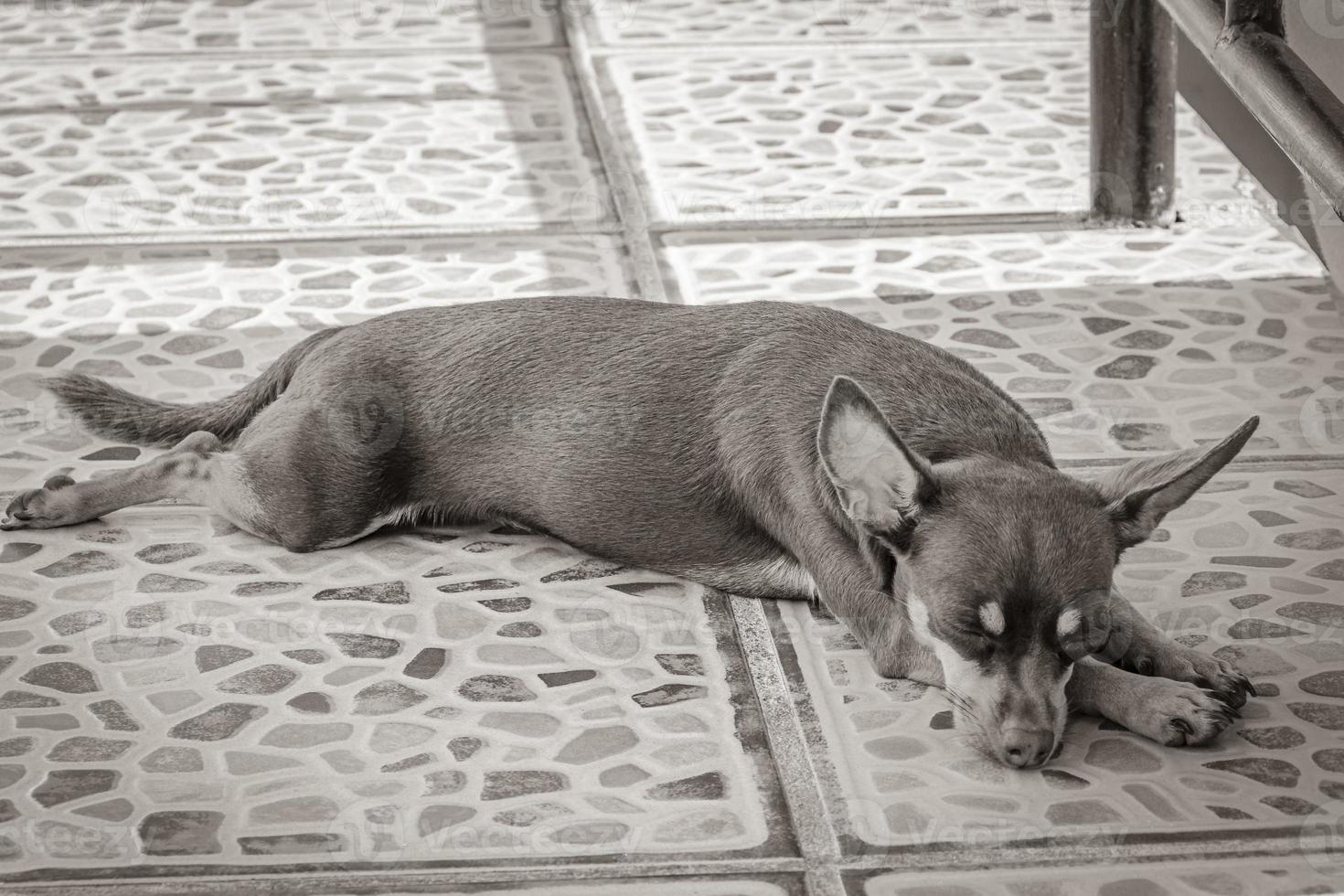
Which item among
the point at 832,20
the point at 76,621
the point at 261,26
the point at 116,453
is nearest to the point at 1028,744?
the point at 76,621

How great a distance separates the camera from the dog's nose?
2.60 m

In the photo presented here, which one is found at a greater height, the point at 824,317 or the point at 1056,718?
the point at 824,317

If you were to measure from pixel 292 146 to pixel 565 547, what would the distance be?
2.83 meters

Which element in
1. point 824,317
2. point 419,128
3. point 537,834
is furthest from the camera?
point 419,128

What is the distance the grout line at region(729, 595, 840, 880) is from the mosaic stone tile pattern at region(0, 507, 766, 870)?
0.06 m

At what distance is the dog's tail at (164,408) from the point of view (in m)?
3.58

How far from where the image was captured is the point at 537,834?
2.59 metres

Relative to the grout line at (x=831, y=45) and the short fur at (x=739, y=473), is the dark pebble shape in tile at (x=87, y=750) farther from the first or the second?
the grout line at (x=831, y=45)

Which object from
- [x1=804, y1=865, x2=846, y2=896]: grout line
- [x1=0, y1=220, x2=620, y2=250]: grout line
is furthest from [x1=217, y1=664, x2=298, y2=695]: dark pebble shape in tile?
[x1=0, y1=220, x2=620, y2=250]: grout line

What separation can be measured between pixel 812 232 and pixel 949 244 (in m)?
0.41

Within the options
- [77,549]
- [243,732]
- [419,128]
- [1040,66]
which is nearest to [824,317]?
[243,732]

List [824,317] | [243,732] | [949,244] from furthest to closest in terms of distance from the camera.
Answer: [949,244] < [824,317] < [243,732]

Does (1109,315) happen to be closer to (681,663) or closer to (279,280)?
(681,663)

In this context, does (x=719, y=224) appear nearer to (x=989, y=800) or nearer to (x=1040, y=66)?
(x=1040, y=66)
